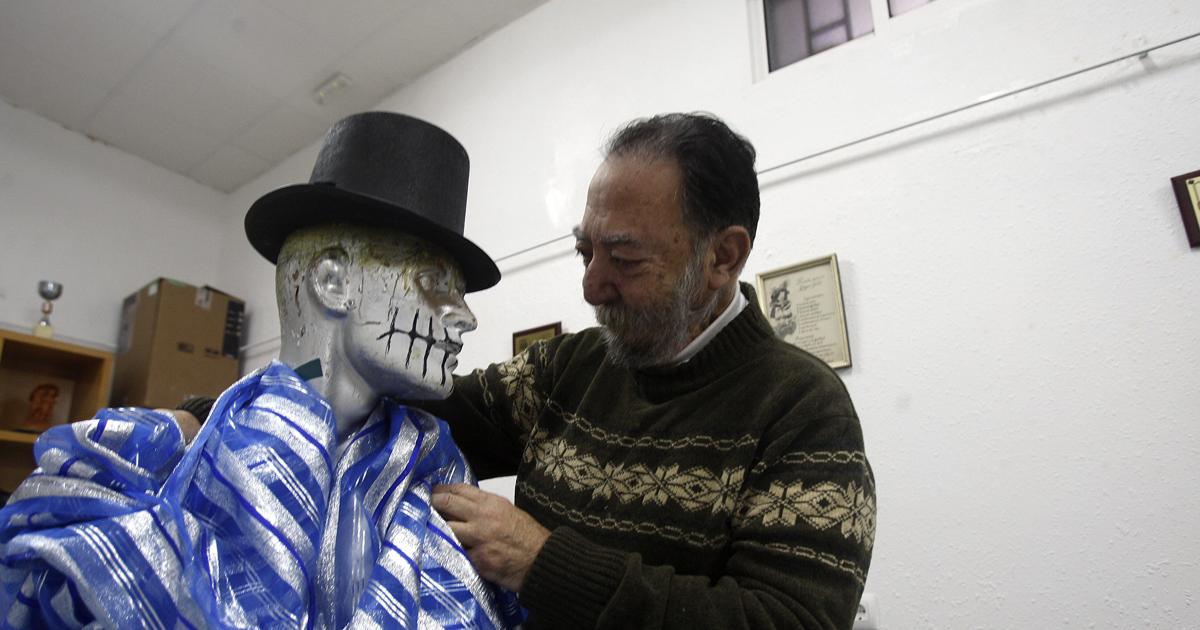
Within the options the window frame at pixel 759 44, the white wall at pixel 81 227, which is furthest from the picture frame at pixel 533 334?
the white wall at pixel 81 227

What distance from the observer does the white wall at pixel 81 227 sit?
3.34 metres

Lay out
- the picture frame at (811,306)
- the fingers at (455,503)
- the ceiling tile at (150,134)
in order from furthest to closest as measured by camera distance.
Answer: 1. the ceiling tile at (150,134)
2. the picture frame at (811,306)
3. the fingers at (455,503)

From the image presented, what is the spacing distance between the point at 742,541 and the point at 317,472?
1.70ft

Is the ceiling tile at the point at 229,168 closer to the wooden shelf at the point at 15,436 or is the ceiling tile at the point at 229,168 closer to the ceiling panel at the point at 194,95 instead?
the ceiling panel at the point at 194,95

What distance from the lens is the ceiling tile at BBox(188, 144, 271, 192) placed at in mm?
3885

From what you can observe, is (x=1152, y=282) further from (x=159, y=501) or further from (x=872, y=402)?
(x=159, y=501)

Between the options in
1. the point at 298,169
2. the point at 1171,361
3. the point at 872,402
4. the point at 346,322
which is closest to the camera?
the point at 346,322

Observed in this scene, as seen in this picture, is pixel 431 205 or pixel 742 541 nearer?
pixel 742 541

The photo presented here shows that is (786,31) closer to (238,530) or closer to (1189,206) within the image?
(1189,206)

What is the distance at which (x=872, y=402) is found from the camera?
5.63ft

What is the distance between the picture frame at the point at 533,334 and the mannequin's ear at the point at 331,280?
1411mm

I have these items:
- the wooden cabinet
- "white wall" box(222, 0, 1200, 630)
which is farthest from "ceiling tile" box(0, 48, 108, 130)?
"white wall" box(222, 0, 1200, 630)

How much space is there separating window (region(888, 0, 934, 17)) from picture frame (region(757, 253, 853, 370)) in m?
0.73

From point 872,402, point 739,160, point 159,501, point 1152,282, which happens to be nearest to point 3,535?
point 159,501
